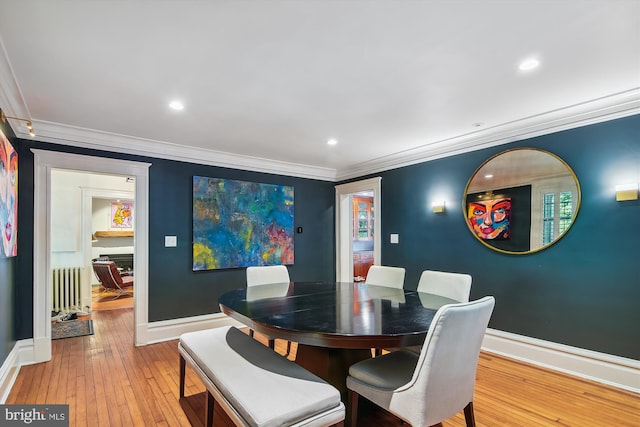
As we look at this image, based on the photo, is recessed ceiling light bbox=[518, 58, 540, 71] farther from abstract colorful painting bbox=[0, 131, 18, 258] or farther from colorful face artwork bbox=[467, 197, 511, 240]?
abstract colorful painting bbox=[0, 131, 18, 258]

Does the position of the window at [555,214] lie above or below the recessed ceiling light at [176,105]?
below

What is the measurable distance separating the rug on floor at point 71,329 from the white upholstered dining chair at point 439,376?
4.06 m

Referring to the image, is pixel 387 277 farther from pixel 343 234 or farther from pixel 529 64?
pixel 343 234

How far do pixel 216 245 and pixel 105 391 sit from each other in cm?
198

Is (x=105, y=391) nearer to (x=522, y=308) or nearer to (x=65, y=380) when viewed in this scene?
(x=65, y=380)

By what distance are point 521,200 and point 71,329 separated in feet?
18.9

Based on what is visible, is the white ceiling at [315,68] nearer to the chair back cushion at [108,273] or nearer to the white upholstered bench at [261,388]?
the white upholstered bench at [261,388]

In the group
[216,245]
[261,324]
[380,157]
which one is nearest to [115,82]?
[261,324]

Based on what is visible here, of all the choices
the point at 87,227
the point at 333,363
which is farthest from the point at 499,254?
the point at 87,227

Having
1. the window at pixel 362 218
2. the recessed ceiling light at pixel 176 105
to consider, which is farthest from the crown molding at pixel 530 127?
the window at pixel 362 218

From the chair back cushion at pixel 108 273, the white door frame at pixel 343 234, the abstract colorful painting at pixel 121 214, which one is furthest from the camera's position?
the abstract colorful painting at pixel 121 214

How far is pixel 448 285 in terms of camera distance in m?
2.63

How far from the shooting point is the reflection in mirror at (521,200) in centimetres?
293

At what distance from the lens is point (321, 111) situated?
282 cm
